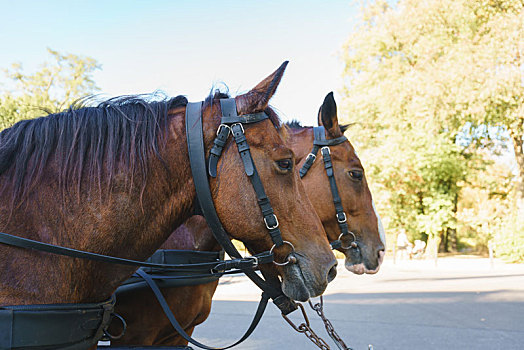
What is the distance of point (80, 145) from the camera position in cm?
166

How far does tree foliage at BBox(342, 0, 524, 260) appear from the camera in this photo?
14836 millimetres

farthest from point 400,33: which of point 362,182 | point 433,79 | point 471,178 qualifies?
point 362,182

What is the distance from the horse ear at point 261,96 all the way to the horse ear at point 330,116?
67.5 inches

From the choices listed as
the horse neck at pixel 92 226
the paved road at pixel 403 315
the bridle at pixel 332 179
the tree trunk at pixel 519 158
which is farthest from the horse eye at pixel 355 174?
the tree trunk at pixel 519 158

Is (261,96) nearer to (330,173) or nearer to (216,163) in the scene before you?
(216,163)

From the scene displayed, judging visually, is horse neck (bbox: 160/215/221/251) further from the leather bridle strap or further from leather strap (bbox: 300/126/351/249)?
the leather bridle strap

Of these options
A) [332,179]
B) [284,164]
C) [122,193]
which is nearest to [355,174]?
[332,179]

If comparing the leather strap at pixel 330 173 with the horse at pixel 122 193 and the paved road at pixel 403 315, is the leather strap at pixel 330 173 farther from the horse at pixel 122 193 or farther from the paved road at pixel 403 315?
the paved road at pixel 403 315

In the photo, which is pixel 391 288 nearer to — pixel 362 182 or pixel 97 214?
pixel 362 182

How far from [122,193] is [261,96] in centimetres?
65

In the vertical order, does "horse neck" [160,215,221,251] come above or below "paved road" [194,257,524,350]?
above

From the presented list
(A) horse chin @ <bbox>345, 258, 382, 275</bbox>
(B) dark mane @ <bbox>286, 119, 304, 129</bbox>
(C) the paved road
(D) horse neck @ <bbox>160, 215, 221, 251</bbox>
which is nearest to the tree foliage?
(C) the paved road

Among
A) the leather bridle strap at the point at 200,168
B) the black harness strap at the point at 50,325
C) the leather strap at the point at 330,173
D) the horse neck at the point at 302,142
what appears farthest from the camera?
the horse neck at the point at 302,142

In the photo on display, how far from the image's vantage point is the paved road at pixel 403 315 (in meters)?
5.76
